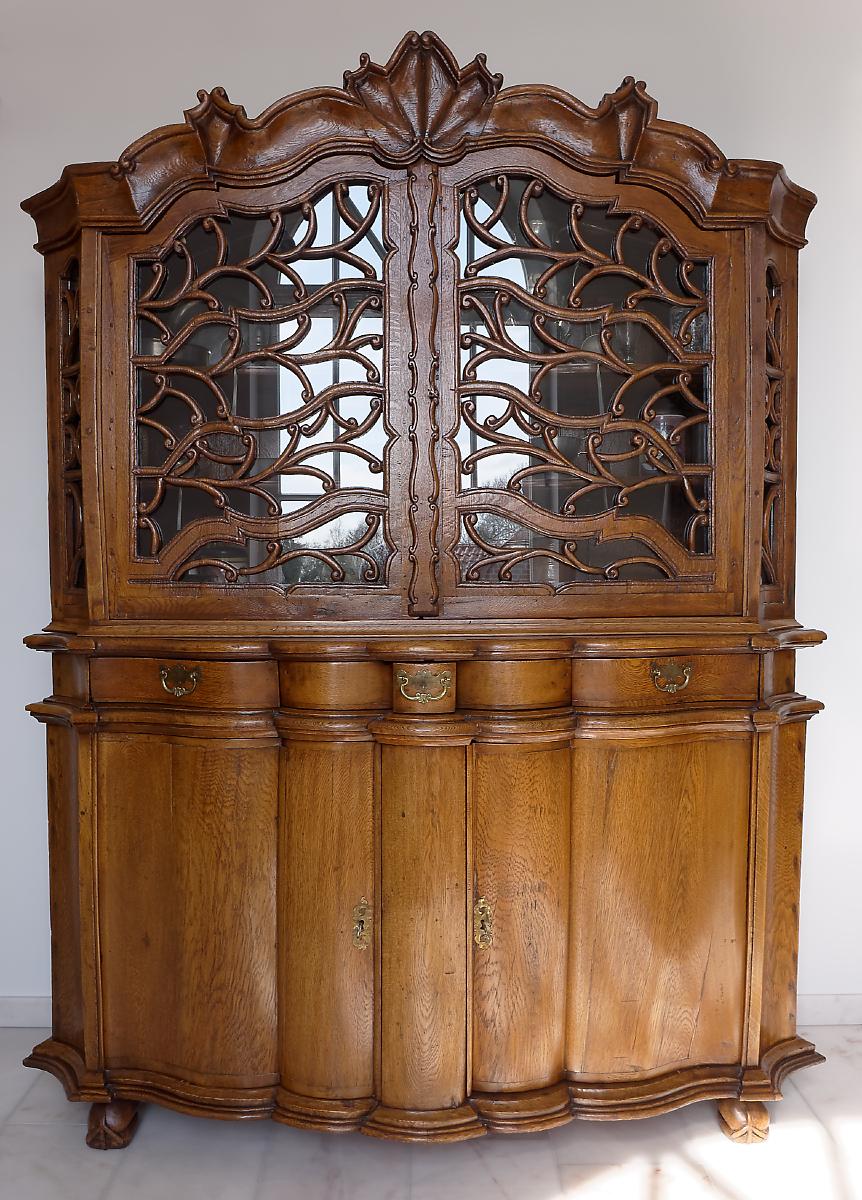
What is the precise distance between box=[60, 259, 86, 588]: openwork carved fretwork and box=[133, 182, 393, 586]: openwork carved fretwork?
0.19 metres

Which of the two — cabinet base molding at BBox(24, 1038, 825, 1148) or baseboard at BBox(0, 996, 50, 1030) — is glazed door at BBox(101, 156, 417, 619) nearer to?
cabinet base molding at BBox(24, 1038, 825, 1148)

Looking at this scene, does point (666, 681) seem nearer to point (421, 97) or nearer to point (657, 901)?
point (657, 901)

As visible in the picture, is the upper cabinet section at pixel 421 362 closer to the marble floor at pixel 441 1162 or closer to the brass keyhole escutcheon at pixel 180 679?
the brass keyhole escutcheon at pixel 180 679

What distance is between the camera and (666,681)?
6.79ft

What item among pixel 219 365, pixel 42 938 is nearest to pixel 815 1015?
pixel 42 938

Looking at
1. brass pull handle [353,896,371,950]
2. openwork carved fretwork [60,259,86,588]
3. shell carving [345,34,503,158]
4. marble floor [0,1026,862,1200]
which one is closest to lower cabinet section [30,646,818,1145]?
brass pull handle [353,896,371,950]

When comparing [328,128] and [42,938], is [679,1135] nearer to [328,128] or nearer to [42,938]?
[42,938]

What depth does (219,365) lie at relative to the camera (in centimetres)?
214

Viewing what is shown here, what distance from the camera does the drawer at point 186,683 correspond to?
6.67 ft

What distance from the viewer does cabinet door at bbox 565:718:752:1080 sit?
207cm

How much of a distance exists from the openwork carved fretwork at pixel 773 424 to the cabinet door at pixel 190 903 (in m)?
1.23

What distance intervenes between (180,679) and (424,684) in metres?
0.52

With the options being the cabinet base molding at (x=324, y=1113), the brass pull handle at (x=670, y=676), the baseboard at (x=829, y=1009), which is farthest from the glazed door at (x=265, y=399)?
the baseboard at (x=829, y=1009)

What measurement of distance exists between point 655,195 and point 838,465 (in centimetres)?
102
